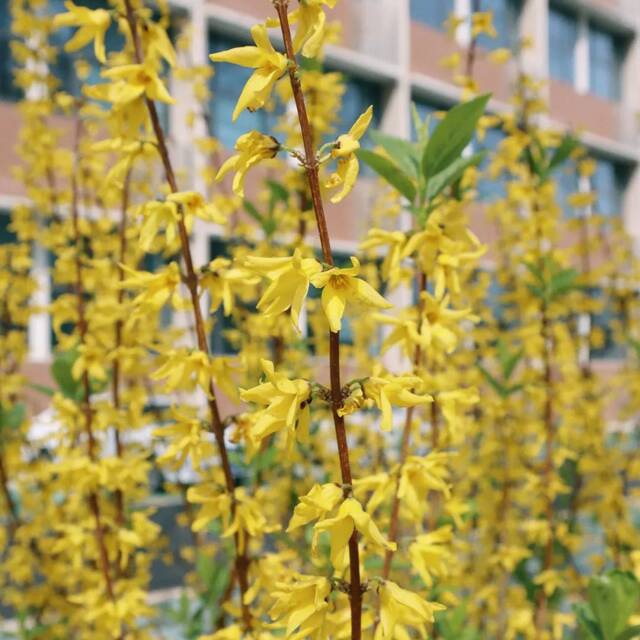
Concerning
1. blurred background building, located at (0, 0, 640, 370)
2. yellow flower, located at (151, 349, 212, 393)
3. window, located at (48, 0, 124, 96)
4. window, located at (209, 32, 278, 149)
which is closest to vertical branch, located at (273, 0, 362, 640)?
yellow flower, located at (151, 349, 212, 393)

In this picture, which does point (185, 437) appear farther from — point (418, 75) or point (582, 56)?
point (582, 56)

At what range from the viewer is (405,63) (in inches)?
348

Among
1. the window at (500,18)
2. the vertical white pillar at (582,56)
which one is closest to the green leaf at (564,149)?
the window at (500,18)

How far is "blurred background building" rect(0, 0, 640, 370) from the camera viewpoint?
643cm

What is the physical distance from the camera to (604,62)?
1247cm

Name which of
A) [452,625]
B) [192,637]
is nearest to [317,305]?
[192,637]

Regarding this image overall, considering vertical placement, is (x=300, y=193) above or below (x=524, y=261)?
above

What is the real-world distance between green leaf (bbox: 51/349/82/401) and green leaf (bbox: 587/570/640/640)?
0.86 m

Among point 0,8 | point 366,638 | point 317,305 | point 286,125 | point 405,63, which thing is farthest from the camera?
point 405,63

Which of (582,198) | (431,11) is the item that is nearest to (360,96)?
(431,11)

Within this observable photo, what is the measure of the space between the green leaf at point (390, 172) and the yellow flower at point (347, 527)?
0.44 meters

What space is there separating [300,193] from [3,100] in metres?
5.67

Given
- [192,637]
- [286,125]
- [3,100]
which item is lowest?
[192,637]

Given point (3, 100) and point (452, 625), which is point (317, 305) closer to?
point (452, 625)
